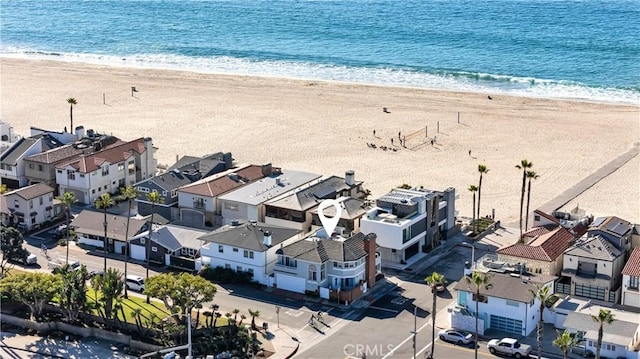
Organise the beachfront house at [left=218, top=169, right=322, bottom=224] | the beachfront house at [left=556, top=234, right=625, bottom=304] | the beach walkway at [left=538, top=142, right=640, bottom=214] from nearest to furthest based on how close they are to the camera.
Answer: the beachfront house at [left=556, top=234, right=625, bottom=304]
the beachfront house at [left=218, top=169, right=322, bottom=224]
the beach walkway at [left=538, top=142, right=640, bottom=214]

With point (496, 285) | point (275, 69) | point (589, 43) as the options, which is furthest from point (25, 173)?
point (589, 43)

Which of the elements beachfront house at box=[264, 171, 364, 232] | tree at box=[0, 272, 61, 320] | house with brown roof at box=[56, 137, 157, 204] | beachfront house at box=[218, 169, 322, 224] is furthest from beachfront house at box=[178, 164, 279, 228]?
tree at box=[0, 272, 61, 320]

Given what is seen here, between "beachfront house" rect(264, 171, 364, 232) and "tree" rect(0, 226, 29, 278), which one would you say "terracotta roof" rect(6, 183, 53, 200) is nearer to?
"tree" rect(0, 226, 29, 278)

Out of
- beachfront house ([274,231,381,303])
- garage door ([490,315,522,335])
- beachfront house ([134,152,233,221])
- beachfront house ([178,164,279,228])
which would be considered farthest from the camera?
beachfront house ([134,152,233,221])

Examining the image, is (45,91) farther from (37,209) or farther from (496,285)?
(496,285)

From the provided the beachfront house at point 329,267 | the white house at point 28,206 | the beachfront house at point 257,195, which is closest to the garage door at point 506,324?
the beachfront house at point 329,267

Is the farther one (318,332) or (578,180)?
(578,180)

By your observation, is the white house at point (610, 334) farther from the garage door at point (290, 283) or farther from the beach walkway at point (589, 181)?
the beach walkway at point (589, 181)
